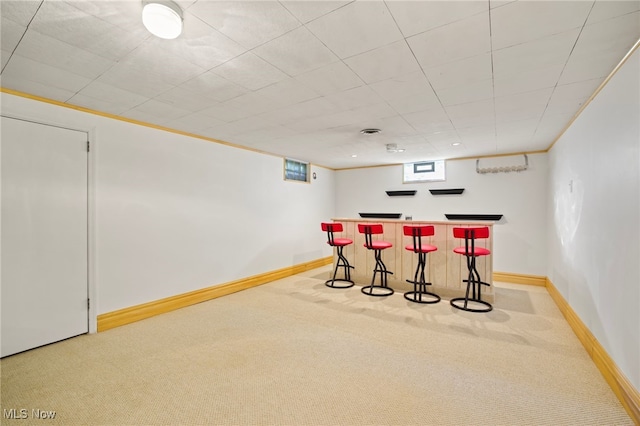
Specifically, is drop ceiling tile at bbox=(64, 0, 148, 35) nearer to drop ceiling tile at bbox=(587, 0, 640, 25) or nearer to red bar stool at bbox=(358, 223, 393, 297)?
drop ceiling tile at bbox=(587, 0, 640, 25)

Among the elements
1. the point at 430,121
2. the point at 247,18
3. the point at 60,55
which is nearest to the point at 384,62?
the point at 247,18

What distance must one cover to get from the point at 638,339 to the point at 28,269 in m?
4.89

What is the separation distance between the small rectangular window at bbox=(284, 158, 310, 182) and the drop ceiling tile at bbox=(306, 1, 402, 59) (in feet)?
13.1

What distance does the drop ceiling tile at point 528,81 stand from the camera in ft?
6.94

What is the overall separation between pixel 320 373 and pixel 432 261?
2.88 meters

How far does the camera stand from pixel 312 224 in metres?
6.49

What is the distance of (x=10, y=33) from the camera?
1673mm

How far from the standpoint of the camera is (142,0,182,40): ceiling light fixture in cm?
141

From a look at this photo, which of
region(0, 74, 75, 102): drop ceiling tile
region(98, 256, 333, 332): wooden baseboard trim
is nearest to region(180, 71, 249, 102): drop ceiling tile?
region(0, 74, 75, 102): drop ceiling tile

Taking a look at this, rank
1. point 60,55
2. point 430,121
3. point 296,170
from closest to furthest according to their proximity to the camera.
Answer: point 60,55 → point 430,121 → point 296,170

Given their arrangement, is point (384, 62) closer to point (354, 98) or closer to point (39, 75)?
point (354, 98)

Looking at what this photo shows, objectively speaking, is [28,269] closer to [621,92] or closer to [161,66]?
[161,66]

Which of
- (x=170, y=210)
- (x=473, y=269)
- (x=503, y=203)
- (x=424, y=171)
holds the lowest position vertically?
(x=473, y=269)

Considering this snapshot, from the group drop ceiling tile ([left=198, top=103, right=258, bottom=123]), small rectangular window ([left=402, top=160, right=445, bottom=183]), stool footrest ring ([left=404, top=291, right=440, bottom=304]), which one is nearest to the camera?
drop ceiling tile ([left=198, top=103, right=258, bottom=123])
